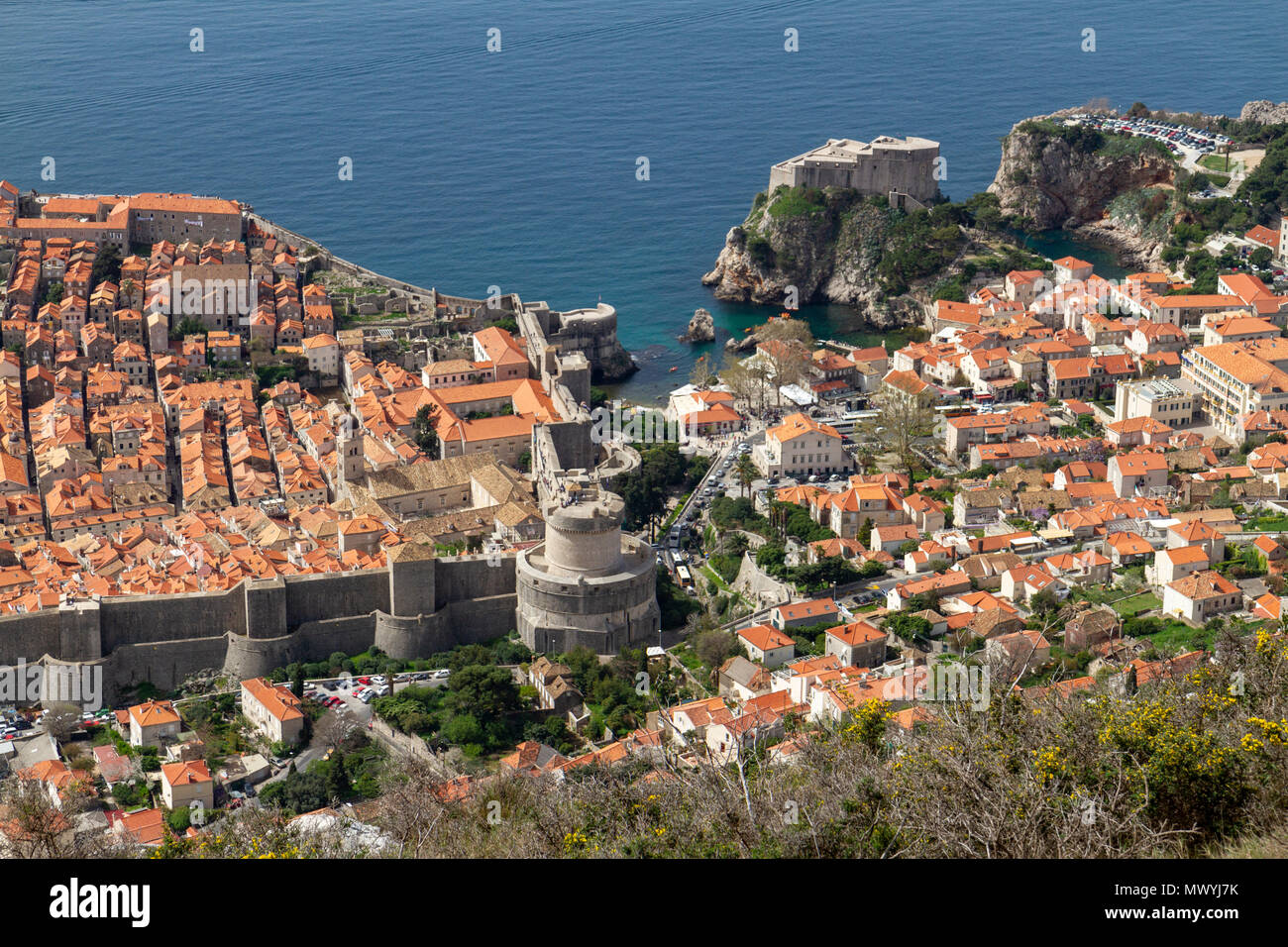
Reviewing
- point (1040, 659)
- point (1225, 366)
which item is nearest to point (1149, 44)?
point (1225, 366)

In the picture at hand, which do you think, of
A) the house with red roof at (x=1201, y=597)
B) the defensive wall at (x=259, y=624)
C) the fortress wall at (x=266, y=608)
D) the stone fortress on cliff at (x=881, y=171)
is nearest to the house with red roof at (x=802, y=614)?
the defensive wall at (x=259, y=624)

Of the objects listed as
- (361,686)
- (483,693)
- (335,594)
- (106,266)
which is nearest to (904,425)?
(335,594)

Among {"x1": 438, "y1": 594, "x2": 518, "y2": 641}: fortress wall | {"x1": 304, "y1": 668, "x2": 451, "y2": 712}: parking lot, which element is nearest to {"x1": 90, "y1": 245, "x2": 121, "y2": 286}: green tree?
{"x1": 438, "y1": 594, "x2": 518, "y2": 641}: fortress wall

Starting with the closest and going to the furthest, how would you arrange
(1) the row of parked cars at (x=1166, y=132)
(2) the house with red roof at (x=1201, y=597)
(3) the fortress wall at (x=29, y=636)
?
(3) the fortress wall at (x=29, y=636), (2) the house with red roof at (x=1201, y=597), (1) the row of parked cars at (x=1166, y=132)

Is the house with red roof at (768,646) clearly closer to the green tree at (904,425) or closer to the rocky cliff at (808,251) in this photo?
the green tree at (904,425)

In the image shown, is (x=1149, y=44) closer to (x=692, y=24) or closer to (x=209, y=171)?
(x=692, y=24)

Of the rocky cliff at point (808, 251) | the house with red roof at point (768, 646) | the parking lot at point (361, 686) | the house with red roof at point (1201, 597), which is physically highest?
the rocky cliff at point (808, 251)
